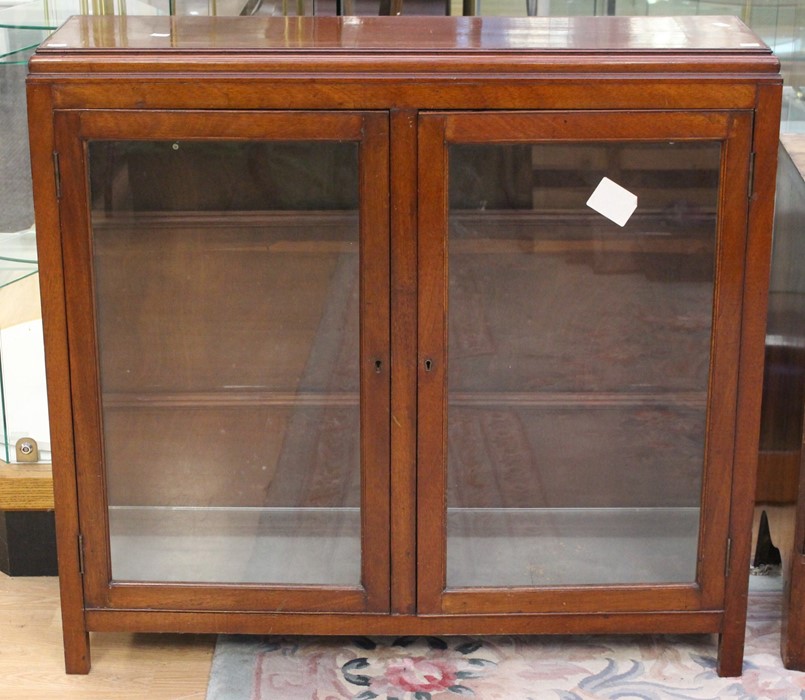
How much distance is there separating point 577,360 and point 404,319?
0.25 m

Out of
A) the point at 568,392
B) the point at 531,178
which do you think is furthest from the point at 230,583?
the point at 531,178

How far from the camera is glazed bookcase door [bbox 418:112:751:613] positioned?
5.24ft

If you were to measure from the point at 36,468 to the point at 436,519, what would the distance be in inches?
27.9

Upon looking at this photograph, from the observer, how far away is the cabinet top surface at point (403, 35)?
156 cm

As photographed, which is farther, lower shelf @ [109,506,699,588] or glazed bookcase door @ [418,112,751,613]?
lower shelf @ [109,506,699,588]

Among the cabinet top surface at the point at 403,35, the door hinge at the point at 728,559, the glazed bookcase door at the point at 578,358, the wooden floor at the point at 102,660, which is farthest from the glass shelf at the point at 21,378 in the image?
the door hinge at the point at 728,559

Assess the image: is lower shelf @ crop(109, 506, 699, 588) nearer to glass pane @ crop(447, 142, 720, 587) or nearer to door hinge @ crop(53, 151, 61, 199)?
glass pane @ crop(447, 142, 720, 587)

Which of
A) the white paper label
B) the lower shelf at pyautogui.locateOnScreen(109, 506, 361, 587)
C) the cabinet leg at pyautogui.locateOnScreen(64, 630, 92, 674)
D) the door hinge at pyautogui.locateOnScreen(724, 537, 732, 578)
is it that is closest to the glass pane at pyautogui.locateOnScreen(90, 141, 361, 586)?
the lower shelf at pyautogui.locateOnScreen(109, 506, 361, 587)

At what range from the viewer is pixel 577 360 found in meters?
1.70

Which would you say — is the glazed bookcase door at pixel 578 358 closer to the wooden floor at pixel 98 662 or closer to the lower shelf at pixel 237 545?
the lower shelf at pixel 237 545

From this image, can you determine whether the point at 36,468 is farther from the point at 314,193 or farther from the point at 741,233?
the point at 741,233

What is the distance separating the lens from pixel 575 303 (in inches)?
66.0

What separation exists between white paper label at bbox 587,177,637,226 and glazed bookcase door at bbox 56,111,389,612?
0.28 metres

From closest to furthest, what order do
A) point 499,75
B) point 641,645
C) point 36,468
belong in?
point 499,75, point 641,645, point 36,468
